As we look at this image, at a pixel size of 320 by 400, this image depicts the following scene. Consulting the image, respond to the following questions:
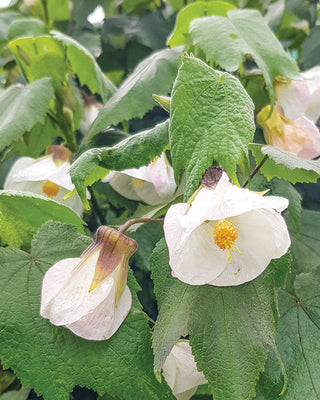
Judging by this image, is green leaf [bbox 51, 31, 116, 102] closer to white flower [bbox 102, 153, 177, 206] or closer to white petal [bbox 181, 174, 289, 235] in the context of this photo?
white flower [bbox 102, 153, 177, 206]

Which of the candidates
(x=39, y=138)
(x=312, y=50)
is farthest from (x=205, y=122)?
(x=312, y=50)

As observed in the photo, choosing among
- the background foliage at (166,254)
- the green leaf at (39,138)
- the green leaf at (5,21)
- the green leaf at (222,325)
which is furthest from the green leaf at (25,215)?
the green leaf at (5,21)

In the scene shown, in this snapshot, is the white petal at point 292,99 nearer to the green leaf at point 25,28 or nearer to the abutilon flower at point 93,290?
the abutilon flower at point 93,290

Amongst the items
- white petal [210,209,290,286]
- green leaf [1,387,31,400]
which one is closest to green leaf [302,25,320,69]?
white petal [210,209,290,286]

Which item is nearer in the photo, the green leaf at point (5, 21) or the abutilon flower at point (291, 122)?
the abutilon flower at point (291, 122)

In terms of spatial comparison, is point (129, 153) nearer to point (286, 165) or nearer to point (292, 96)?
point (286, 165)

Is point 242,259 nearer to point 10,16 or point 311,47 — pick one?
point 311,47

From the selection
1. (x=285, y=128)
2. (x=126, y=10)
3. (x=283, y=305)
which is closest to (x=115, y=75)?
(x=126, y=10)
